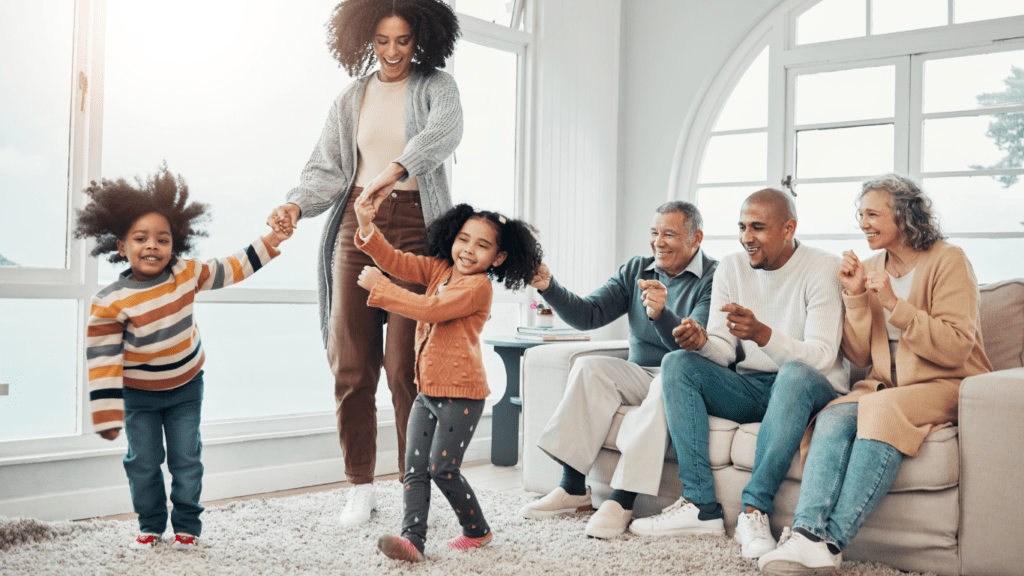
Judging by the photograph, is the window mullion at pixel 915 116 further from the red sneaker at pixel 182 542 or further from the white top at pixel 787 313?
the red sneaker at pixel 182 542

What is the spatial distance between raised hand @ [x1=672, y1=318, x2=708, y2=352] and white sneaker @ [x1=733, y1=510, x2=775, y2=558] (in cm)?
45

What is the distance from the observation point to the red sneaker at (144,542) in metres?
2.06

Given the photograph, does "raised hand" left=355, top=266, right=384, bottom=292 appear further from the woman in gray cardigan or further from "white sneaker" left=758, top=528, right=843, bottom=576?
"white sneaker" left=758, top=528, right=843, bottom=576

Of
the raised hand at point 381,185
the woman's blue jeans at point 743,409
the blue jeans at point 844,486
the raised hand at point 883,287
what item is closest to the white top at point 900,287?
the raised hand at point 883,287

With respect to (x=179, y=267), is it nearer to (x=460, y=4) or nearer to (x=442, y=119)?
(x=442, y=119)

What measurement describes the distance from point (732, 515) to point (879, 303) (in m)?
0.70

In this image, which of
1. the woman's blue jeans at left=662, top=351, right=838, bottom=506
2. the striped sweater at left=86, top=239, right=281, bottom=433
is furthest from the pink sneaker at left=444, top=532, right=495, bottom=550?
the striped sweater at left=86, top=239, right=281, bottom=433

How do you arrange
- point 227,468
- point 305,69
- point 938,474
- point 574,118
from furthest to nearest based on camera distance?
point 574,118
point 305,69
point 227,468
point 938,474

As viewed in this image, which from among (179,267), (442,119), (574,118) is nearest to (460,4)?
(574,118)

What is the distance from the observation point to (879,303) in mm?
2217

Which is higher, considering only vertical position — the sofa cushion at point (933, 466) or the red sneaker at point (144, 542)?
the sofa cushion at point (933, 466)

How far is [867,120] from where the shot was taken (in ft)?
12.2

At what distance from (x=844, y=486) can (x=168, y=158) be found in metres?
2.37

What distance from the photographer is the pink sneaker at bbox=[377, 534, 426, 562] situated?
6.22 ft
